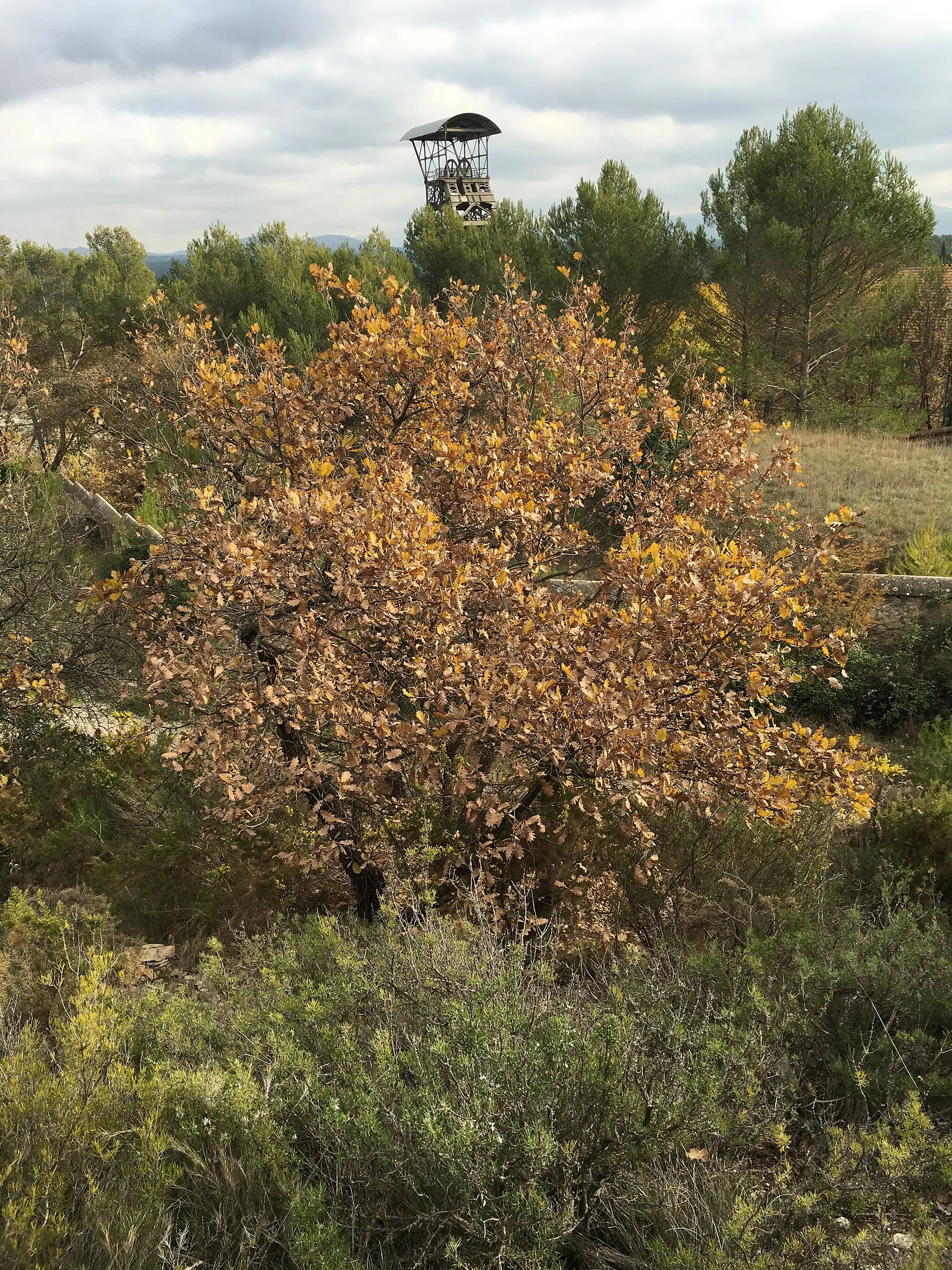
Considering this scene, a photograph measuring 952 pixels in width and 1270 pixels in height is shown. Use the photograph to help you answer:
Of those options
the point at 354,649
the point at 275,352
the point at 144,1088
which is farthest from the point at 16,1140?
the point at 275,352

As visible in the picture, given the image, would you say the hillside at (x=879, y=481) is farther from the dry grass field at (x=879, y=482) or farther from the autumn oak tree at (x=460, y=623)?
the autumn oak tree at (x=460, y=623)

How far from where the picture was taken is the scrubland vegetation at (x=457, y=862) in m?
2.28

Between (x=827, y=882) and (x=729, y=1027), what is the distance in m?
2.01

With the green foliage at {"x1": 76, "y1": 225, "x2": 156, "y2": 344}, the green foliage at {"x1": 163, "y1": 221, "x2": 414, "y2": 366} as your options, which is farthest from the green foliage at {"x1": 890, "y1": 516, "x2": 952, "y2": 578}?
the green foliage at {"x1": 76, "y1": 225, "x2": 156, "y2": 344}

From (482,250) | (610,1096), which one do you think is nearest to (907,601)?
(610,1096)

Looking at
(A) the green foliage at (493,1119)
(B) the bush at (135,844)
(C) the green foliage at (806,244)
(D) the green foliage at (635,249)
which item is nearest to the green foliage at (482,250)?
(D) the green foliage at (635,249)

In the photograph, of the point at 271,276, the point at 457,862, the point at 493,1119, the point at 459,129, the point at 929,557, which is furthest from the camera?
the point at 459,129

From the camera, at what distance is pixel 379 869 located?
4.45 meters

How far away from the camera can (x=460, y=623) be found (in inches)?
139

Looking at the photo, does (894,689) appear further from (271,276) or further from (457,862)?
(271,276)

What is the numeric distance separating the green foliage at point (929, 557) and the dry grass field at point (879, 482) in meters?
0.58

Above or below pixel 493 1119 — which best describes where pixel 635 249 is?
above

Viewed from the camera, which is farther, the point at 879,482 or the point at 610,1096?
the point at 879,482

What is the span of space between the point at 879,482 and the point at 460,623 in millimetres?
10831
